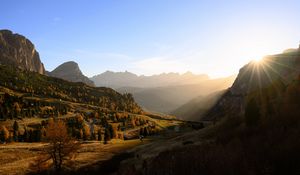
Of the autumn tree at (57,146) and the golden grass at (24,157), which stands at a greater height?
the autumn tree at (57,146)

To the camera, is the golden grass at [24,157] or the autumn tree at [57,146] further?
the golden grass at [24,157]

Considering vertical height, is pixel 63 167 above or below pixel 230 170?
below

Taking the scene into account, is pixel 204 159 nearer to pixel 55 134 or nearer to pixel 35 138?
pixel 55 134

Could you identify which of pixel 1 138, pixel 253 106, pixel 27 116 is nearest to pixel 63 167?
pixel 253 106

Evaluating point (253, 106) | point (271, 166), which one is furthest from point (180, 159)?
point (253, 106)

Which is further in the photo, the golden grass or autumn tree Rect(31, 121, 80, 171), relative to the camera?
the golden grass

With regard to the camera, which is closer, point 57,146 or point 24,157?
point 57,146

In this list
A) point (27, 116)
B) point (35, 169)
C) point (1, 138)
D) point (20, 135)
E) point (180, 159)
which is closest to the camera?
point (180, 159)

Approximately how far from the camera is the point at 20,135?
464 ft

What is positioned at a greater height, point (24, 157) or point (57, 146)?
point (57, 146)

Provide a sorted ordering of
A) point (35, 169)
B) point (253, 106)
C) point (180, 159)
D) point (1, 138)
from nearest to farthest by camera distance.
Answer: point (180, 159) < point (253, 106) < point (35, 169) < point (1, 138)

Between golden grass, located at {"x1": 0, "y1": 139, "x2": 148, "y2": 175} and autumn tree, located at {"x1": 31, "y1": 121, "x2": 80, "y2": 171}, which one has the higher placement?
autumn tree, located at {"x1": 31, "y1": 121, "x2": 80, "y2": 171}

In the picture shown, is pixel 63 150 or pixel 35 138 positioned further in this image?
pixel 35 138

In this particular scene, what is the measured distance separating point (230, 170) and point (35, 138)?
146 m
